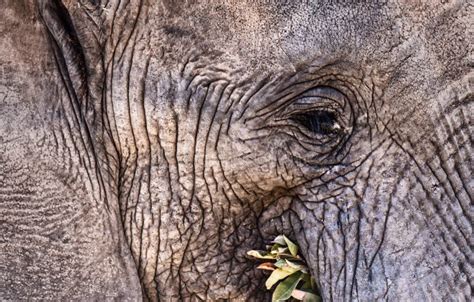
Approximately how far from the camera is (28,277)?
3943mm

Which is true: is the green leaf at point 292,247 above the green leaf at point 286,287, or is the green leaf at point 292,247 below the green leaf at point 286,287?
above

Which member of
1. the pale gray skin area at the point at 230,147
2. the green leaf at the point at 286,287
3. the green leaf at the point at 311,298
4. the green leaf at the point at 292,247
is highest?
the pale gray skin area at the point at 230,147

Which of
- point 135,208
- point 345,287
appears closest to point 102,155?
point 135,208

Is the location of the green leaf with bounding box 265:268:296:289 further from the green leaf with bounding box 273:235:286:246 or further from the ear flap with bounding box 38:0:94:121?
the ear flap with bounding box 38:0:94:121

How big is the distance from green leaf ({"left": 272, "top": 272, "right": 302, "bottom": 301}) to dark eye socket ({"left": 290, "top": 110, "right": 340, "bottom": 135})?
422mm

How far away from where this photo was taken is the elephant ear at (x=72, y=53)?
3912mm

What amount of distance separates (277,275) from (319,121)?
0.45 metres

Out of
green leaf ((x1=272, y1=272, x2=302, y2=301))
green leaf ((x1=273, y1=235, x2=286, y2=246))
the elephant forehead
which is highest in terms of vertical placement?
the elephant forehead

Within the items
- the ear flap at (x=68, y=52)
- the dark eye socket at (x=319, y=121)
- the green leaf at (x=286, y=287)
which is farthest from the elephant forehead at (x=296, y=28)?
the green leaf at (x=286, y=287)

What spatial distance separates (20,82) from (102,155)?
0.98ft

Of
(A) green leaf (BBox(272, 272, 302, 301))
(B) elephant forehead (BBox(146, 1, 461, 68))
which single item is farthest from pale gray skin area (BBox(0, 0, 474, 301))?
(A) green leaf (BBox(272, 272, 302, 301))

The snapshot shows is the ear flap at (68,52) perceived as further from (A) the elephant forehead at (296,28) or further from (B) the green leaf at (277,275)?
(B) the green leaf at (277,275)

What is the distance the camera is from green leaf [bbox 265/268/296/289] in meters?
3.95

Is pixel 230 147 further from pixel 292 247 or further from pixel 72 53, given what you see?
pixel 72 53
